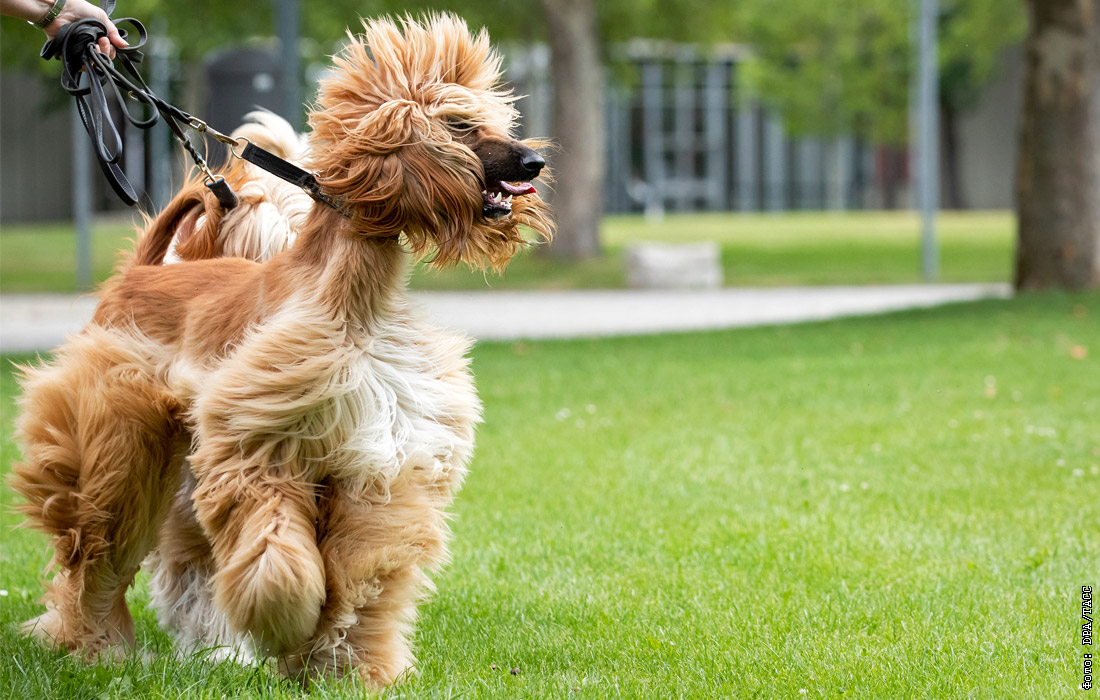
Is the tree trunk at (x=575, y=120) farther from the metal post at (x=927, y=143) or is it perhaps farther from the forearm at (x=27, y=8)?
the forearm at (x=27, y=8)

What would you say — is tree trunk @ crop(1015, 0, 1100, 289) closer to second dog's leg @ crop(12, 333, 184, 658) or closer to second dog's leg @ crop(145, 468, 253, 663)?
second dog's leg @ crop(145, 468, 253, 663)

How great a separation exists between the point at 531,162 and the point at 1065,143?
1335 centimetres

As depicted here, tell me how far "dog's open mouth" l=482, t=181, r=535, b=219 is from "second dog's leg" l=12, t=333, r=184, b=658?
1.20 meters

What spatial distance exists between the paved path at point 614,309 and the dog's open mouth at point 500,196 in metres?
10.8

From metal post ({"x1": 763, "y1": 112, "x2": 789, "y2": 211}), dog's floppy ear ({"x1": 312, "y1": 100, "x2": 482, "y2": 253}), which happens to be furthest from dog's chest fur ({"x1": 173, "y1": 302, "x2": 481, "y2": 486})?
metal post ({"x1": 763, "y1": 112, "x2": 789, "y2": 211})

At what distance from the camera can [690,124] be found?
53031 millimetres

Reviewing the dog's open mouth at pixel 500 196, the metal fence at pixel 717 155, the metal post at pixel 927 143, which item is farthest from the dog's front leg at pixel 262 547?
the metal fence at pixel 717 155

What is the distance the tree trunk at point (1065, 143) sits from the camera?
15.2m

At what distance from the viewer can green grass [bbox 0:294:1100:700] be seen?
13.3ft

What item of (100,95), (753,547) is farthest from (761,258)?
(100,95)

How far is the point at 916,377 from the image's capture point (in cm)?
1038

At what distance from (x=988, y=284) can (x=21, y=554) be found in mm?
17648

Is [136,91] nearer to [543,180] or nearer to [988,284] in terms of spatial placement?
[543,180]

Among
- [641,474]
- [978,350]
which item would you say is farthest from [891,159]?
[641,474]
